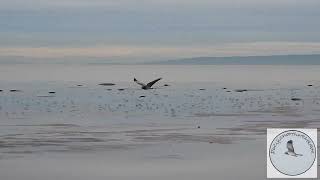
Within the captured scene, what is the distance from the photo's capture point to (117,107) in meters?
32.3

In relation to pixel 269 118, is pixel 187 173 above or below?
below

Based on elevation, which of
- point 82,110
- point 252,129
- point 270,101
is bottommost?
point 252,129

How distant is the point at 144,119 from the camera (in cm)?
2664

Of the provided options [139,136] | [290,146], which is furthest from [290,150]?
[139,136]

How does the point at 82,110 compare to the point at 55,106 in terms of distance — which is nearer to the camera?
the point at 82,110

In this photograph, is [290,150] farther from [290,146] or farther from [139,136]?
[139,136]

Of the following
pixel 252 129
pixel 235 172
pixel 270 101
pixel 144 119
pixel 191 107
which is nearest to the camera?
pixel 235 172

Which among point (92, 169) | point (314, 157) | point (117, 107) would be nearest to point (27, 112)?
point (117, 107)

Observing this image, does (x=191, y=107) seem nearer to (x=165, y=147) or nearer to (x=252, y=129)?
(x=252, y=129)

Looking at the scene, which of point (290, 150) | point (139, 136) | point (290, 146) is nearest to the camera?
point (290, 150)

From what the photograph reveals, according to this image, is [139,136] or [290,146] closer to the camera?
[290,146]

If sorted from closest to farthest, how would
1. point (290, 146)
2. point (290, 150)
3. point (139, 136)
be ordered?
point (290, 150) < point (290, 146) < point (139, 136)

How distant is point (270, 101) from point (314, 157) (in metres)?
22.3

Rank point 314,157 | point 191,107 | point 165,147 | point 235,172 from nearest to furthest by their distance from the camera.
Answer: point 314,157, point 235,172, point 165,147, point 191,107
